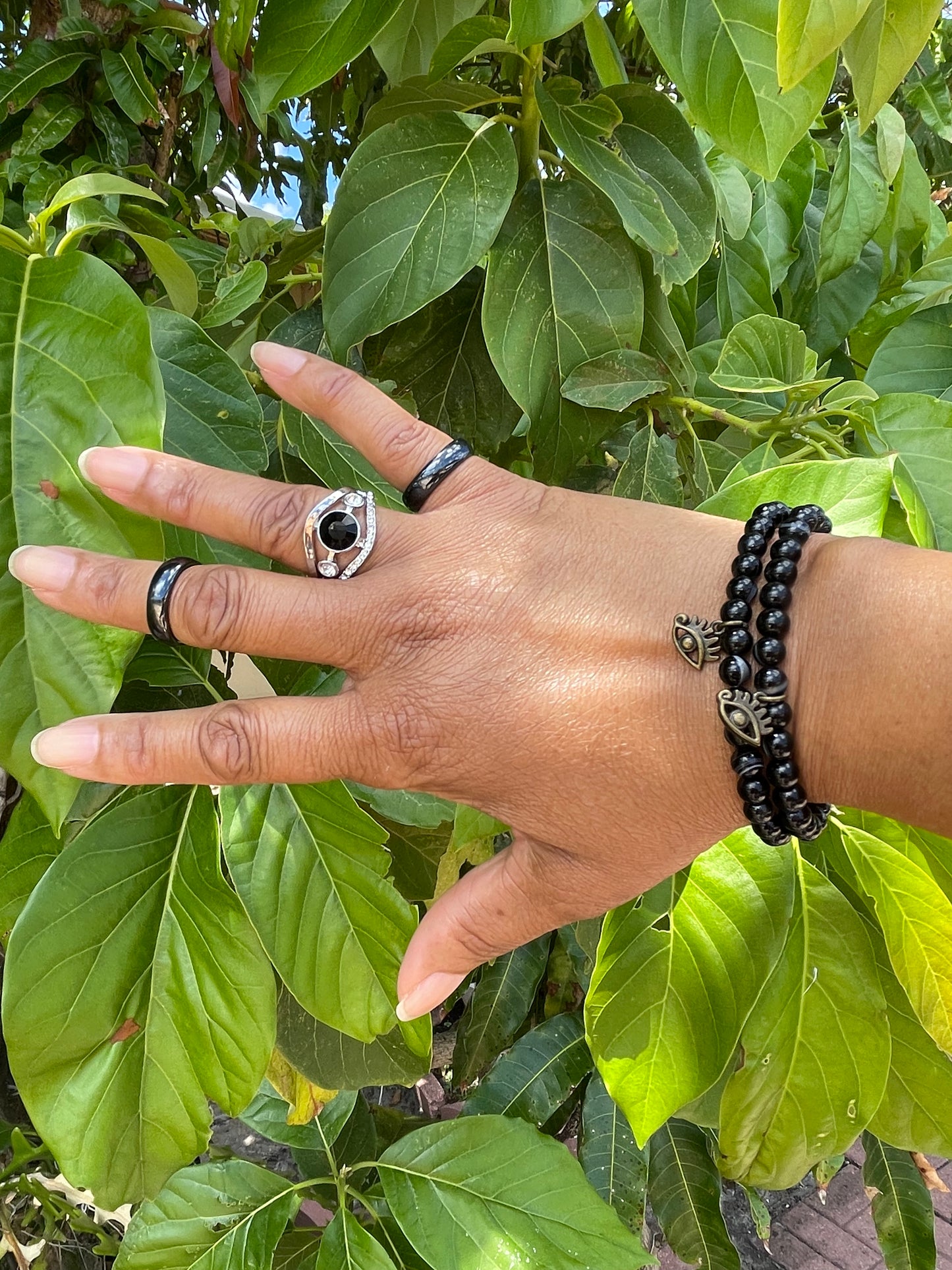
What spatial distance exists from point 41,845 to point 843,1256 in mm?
1941

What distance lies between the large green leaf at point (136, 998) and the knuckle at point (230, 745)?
0.15m

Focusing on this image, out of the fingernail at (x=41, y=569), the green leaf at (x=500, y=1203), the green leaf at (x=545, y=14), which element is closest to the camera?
the fingernail at (x=41, y=569)

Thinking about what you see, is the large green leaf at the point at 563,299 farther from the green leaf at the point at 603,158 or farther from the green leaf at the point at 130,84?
the green leaf at the point at 130,84

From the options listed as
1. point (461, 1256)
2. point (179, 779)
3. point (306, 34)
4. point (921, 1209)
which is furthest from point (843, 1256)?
point (306, 34)

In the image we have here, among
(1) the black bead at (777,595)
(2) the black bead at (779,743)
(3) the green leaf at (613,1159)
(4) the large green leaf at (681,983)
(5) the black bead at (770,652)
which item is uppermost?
(1) the black bead at (777,595)

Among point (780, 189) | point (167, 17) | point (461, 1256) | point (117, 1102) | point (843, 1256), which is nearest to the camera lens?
point (117, 1102)

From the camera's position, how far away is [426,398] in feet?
2.56

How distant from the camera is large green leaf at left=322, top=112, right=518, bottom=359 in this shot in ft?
2.01

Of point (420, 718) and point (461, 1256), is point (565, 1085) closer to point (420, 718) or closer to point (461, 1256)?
point (461, 1256)

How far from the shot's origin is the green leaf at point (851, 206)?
38.4 inches

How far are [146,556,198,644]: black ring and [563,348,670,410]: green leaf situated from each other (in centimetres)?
32

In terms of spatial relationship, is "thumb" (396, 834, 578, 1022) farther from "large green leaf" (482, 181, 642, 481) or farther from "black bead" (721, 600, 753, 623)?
"large green leaf" (482, 181, 642, 481)

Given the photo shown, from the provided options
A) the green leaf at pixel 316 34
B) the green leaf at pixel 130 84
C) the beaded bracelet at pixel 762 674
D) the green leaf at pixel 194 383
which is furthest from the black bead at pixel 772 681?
the green leaf at pixel 130 84

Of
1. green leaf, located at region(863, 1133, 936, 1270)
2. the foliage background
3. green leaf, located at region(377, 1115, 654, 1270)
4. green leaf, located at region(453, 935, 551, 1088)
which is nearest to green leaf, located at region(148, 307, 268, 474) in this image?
the foliage background
